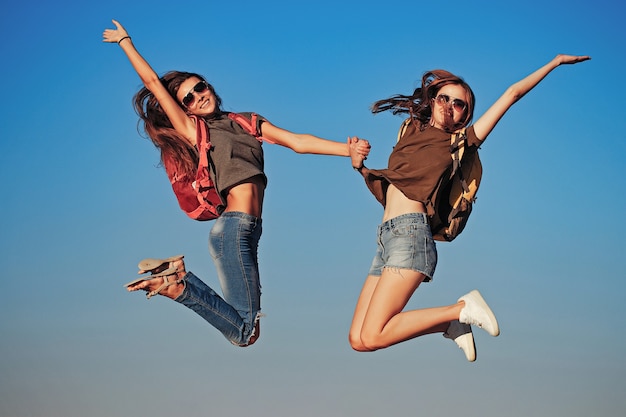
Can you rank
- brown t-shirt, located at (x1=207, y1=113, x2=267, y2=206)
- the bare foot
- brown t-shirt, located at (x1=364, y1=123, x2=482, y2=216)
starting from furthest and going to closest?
brown t-shirt, located at (x1=207, y1=113, x2=267, y2=206), brown t-shirt, located at (x1=364, y1=123, x2=482, y2=216), the bare foot

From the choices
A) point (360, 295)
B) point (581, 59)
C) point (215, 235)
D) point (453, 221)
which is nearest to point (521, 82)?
point (581, 59)

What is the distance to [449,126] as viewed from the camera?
10.6 m

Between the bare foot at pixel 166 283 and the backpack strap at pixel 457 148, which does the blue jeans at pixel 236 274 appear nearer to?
the bare foot at pixel 166 283

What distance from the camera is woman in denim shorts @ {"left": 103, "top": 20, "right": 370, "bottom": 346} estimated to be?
10242 millimetres

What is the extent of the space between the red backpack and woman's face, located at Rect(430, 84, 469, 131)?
2.00 meters

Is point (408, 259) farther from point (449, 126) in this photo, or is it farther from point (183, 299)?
point (183, 299)

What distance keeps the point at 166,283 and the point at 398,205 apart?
2.58 m

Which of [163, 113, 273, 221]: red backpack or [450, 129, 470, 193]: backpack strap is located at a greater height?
[163, 113, 273, 221]: red backpack

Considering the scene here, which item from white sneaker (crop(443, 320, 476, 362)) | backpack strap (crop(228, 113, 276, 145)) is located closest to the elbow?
white sneaker (crop(443, 320, 476, 362))

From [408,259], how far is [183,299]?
2371 millimetres

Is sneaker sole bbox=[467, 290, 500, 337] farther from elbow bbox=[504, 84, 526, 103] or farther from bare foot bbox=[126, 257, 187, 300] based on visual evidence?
bare foot bbox=[126, 257, 187, 300]

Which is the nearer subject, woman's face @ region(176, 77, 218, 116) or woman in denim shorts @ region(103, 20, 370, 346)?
woman in denim shorts @ region(103, 20, 370, 346)

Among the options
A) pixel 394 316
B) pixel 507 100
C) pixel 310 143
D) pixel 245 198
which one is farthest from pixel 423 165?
pixel 245 198

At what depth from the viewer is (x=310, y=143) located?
10961 mm
